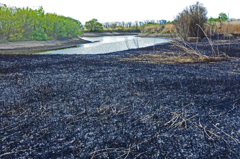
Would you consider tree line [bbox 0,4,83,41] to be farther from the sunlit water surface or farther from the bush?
the bush

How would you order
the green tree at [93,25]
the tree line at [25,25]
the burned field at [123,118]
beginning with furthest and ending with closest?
1. the green tree at [93,25]
2. the tree line at [25,25]
3. the burned field at [123,118]

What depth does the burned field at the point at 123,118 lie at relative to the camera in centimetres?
262

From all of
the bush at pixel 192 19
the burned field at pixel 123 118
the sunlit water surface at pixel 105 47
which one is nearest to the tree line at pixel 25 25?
the sunlit water surface at pixel 105 47

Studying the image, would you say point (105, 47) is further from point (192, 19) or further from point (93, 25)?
point (93, 25)

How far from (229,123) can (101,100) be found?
281 centimetres

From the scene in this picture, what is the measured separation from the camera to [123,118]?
3529 mm

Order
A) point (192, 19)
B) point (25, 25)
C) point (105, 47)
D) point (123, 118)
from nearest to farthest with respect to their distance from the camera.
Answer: point (123, 118) < point (192, 19) < point (105, 47) < point (25, 25)

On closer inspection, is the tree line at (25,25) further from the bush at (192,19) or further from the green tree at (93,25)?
the green tree at (93,25)

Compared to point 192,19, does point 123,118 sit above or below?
below

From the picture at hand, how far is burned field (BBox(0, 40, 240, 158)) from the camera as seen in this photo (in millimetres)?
2621

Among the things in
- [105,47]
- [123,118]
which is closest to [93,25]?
[105,47]

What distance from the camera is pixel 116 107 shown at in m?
4.03

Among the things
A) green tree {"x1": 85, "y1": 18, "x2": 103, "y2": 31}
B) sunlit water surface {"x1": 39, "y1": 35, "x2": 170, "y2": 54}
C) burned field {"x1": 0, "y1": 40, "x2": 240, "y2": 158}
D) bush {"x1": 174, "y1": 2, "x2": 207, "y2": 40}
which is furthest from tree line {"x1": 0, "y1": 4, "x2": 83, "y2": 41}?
green tree {"x1": 85, "y1": 18, "x2": 103, "y2": 31}

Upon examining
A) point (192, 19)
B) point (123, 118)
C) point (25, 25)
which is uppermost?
point (25, 25)
